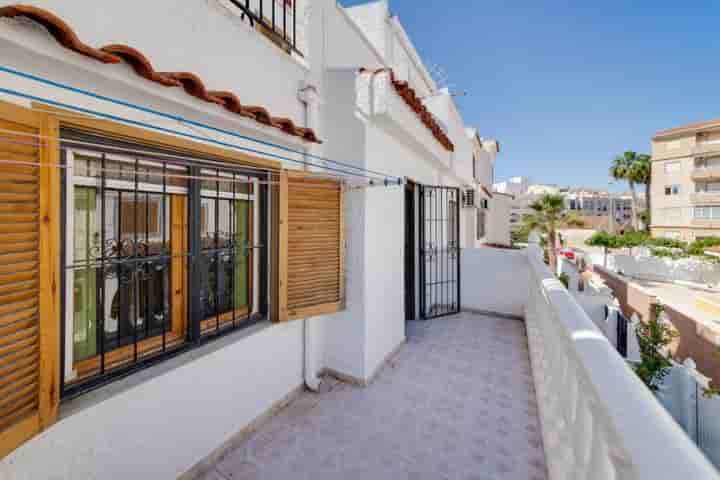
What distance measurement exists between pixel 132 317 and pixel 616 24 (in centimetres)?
1628

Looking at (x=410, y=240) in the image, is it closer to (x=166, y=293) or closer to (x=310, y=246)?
(x=310, y=246)

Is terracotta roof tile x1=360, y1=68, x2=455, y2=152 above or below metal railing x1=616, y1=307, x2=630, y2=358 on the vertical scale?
above

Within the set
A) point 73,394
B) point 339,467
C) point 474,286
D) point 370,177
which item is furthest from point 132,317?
point 474,286

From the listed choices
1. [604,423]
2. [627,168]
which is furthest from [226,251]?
[627,168]

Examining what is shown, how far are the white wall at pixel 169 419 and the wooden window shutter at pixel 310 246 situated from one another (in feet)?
1.46

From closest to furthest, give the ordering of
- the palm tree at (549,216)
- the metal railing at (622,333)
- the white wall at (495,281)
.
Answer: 1. the white wall at (495,281)
2. the metal railing at (622,333)
3. the palm tree at (549,216)

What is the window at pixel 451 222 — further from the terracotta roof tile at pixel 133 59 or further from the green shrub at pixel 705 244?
the green shrub at pixel 705 244

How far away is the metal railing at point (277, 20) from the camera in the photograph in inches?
145

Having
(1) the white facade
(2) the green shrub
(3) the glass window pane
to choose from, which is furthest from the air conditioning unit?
(2) the green shrub

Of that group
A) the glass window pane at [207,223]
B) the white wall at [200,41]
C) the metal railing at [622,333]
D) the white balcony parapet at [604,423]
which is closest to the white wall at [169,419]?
the glass window pane at [207,223]

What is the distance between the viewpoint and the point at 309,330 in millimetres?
4305

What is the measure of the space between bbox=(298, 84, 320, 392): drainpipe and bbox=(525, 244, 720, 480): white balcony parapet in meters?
2.76

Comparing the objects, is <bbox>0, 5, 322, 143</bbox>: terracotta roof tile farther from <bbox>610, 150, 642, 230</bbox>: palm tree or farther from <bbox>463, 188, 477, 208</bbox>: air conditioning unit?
<bbox>610, 150, 642, 230</bbox>: palm tree

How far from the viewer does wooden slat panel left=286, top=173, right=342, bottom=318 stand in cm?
382
